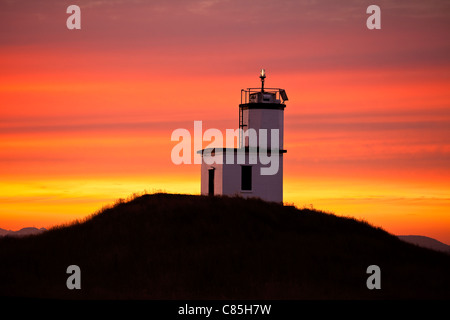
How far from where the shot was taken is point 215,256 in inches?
949

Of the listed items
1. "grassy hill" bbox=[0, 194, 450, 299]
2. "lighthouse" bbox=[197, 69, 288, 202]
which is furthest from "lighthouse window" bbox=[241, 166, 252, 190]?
"grassy hill" bbox=[0, 194, 450, 299]

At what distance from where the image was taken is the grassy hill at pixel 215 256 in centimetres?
2142

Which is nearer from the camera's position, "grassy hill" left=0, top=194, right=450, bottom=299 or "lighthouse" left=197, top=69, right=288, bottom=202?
"grassy hill" left=0, top=194, right=450, bottom=299

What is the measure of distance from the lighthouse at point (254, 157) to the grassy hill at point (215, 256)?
389 cm

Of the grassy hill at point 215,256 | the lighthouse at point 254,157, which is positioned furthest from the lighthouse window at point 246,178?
the grassy hill at point 215,256

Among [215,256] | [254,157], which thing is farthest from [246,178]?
[215,256]

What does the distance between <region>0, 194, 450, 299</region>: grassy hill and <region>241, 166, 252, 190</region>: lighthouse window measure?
3.97 metres

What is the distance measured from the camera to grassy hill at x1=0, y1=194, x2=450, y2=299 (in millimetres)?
21422

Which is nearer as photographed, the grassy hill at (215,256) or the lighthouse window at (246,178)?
the grassy hill at (215,256)

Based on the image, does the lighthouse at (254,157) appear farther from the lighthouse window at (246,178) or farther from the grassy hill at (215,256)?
the grassy hill at (215,256)

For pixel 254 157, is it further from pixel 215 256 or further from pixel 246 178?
pixel 215 256

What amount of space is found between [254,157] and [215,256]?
11.8 metres

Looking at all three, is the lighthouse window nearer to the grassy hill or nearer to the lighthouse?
the lighthouse

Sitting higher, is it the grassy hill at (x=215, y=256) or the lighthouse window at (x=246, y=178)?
the lighthouse window at (x=246, y=178)
